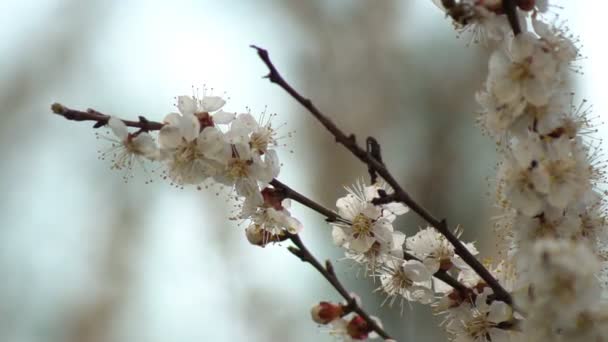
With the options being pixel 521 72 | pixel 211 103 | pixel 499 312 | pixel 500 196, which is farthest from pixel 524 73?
pixel 211 103

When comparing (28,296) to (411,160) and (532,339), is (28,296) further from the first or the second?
(532,339)

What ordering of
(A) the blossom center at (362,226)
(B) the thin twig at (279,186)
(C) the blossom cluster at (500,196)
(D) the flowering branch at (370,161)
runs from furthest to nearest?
(A) the blossom center at (362,226) < (B) the thin twig at (279,186) < (D) the flowering branch at (370,161) < (C) the blossom cluster at (500,196)

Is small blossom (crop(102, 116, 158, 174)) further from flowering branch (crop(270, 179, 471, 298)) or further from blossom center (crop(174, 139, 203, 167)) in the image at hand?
flowering branch (crop(270, 179, 471, 298))

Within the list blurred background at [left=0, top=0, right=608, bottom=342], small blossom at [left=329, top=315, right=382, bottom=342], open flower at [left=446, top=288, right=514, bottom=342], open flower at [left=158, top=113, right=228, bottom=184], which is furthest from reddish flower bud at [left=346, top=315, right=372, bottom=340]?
blurred background at [left=0, top=0, right=608, bottom=342]

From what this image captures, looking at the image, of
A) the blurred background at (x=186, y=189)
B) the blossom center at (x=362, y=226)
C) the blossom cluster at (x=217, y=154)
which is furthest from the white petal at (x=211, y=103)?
the blurred background at (x=186, y=189)

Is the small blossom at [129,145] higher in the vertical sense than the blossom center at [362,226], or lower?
higher

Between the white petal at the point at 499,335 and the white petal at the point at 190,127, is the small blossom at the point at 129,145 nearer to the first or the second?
the white petal at the point at 190,127
